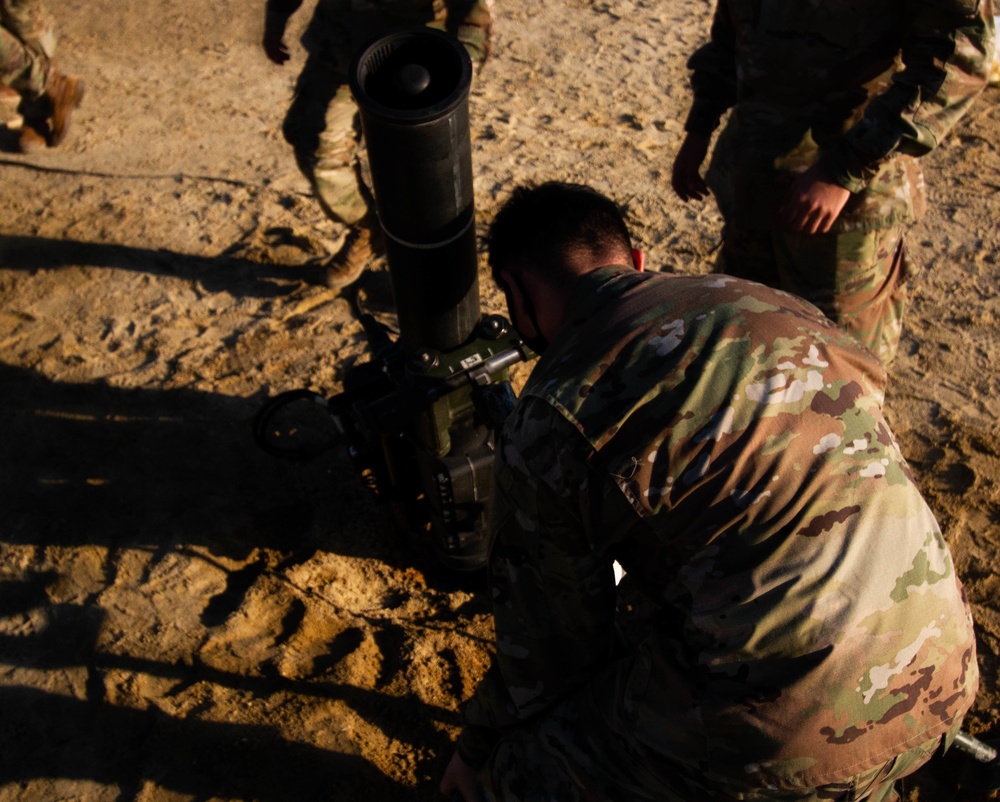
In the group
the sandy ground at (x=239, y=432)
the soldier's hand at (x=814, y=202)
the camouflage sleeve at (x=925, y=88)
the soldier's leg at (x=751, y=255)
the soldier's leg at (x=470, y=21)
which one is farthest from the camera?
the soldier's leg at (x=470, y=21)

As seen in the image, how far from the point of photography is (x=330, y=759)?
2.56 meters

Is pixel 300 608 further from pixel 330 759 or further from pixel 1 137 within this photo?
pixel 1 137

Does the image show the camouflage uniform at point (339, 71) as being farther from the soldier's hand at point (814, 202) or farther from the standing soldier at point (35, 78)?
the standing soldier at point (35, 78)

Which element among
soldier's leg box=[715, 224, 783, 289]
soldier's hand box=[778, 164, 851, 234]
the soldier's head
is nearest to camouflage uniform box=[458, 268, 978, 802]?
the soldier's head

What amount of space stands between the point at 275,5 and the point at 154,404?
169cm

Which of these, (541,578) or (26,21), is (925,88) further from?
(26,21)

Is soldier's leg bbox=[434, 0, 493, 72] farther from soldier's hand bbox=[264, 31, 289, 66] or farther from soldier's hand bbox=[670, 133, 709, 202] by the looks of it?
soldier's hand bbox=[670, 133, 709, 202]

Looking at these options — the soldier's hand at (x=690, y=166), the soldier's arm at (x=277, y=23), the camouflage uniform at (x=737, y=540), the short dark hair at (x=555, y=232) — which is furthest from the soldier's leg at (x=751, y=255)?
the soldier's arm at (x=277, y=23)

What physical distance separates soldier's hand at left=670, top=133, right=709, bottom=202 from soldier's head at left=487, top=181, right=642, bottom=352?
1336 mm

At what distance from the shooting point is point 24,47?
16.1 feet

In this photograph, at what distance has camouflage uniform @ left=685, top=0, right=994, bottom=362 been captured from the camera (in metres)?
2.39

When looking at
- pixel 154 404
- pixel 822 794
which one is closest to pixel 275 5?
pixel 154 404

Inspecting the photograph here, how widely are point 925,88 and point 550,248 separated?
1.26m

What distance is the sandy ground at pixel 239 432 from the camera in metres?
2.63
